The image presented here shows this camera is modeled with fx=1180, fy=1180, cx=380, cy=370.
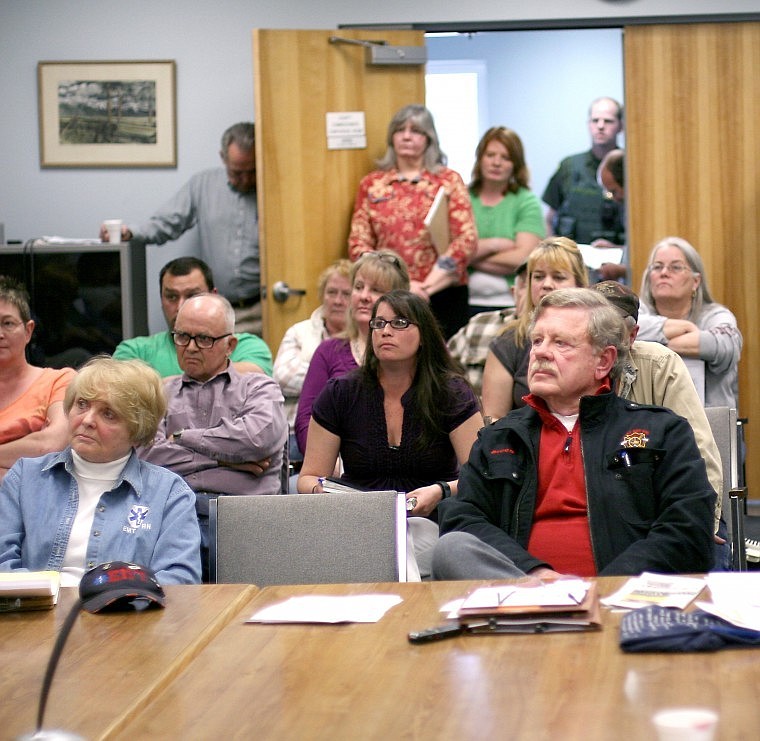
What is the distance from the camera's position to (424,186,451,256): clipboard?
5.40 m

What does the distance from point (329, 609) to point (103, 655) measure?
1.35 ft

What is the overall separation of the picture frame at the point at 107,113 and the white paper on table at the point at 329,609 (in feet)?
14.6

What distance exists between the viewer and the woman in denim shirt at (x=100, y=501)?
8.65ft

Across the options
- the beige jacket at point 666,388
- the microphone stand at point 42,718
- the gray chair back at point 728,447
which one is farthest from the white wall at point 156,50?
the microphone stand at point 42,718

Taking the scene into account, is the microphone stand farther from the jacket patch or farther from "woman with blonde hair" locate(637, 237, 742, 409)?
"woman with blonde hair" locate(637, 237, 742, 409)

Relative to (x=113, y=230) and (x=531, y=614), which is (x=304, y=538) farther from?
(x=113, y=230)

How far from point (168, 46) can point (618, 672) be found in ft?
17.1

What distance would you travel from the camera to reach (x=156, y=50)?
6.21m

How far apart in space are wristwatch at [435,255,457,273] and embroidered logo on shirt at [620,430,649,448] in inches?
116

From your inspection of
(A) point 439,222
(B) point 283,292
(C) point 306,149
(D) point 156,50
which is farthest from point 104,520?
(D) point 156,50

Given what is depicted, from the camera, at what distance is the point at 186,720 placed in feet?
5.10

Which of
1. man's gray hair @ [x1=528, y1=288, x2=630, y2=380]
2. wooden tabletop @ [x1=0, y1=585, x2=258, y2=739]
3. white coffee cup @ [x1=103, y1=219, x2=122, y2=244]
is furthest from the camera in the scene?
white coffee cup @ [x1=103, y1=219, x2=122, y2=244]

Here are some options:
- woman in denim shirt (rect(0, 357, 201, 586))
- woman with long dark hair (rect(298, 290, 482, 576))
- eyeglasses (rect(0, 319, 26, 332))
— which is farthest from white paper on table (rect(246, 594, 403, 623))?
eyeglasses (rect(0, 319, 26, 332))

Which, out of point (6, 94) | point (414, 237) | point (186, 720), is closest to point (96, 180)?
point (6, 94)
